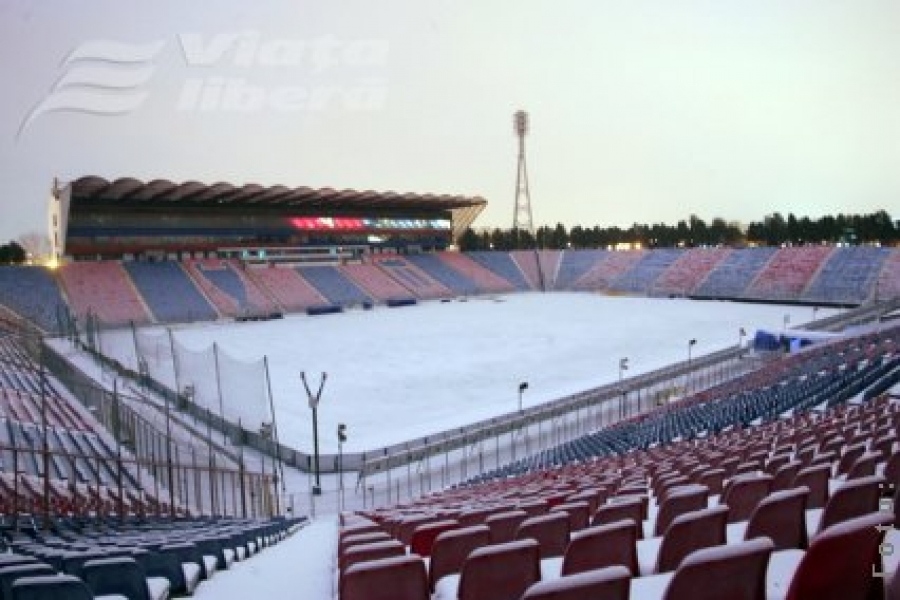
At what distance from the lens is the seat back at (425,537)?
4.79 m

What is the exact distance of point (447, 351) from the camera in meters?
35.1

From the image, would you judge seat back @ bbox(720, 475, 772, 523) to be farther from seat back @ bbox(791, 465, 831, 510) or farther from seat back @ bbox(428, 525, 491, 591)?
seat back @ bbox(428, 525, 491, 591)

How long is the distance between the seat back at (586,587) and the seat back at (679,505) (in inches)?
91.6

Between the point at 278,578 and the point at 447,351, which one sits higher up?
the point at 278,578

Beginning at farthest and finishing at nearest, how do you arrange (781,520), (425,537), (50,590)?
(425,537)
(781,520)
(50,590)

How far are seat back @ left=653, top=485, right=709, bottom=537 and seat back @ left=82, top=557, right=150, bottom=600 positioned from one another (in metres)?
2.89

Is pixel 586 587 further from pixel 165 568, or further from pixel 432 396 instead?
pixel 432 396

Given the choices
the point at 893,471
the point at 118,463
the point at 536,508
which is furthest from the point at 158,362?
the point at 893,471

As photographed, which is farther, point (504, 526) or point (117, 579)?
point (504, 526)

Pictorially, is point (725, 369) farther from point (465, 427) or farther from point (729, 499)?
point (729, 499)

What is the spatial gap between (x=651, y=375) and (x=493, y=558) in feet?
83.7

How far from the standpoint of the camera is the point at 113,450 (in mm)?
15375

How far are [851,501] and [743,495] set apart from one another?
1.38 m

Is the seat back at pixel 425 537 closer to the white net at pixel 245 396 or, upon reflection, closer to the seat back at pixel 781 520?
the seat back at pixel 781 520
